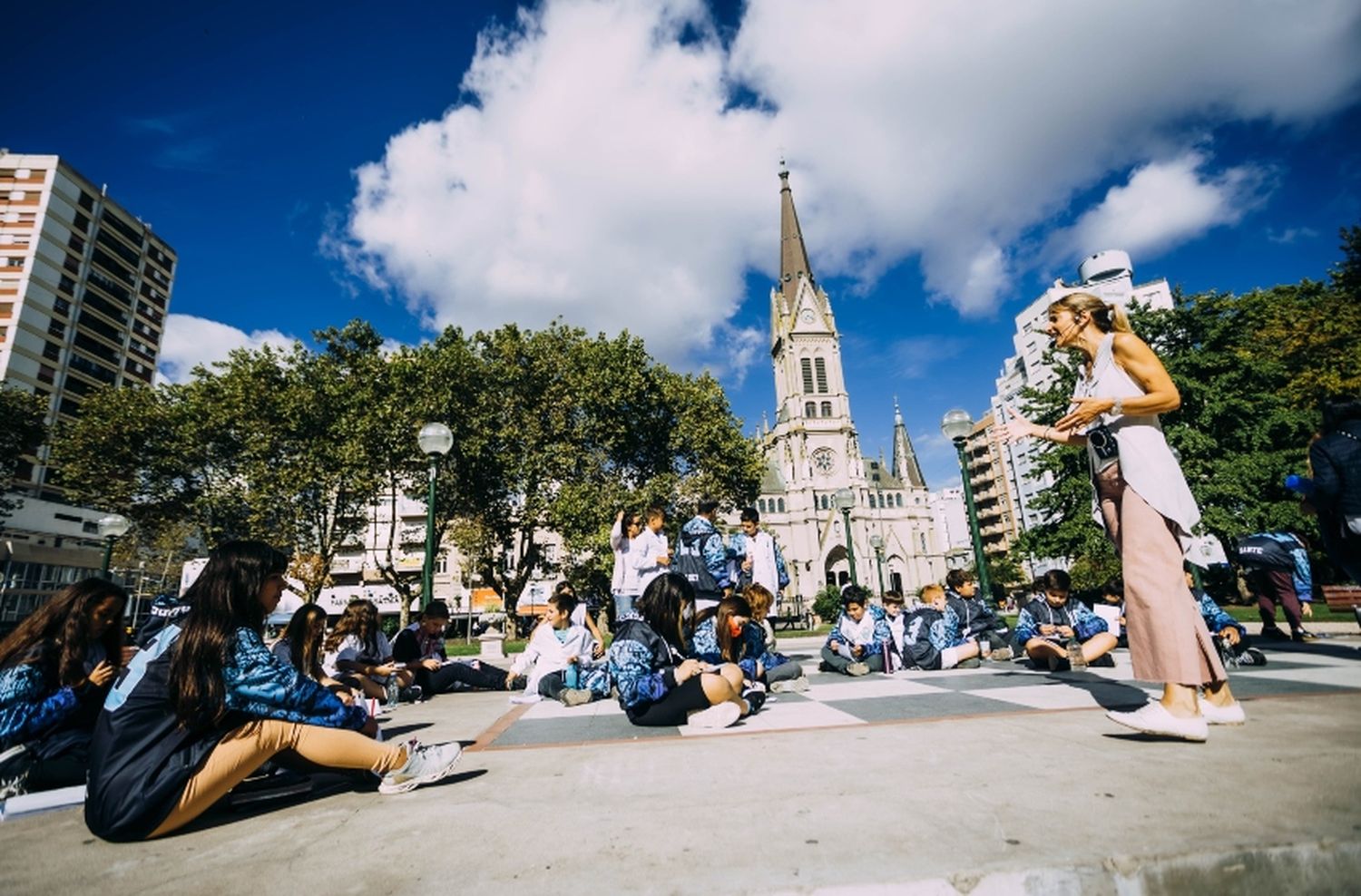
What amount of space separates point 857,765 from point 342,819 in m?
2.19

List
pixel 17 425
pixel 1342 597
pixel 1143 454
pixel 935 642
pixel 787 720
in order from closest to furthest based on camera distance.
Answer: pixel 1143 454
pixel 787 720
pixel 935 642
pixel 1342 597
pixel 17 425

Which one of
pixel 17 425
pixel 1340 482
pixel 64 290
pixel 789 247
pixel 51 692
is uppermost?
pixel 789 247

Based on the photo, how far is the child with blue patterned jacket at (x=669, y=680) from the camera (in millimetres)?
3953

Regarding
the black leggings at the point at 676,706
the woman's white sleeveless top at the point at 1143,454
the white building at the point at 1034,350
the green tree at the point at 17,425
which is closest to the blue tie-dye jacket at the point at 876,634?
the black leggings at the point at 676,706

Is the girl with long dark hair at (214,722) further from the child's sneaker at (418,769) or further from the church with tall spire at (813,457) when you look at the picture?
the church with tall spire at (813,457)

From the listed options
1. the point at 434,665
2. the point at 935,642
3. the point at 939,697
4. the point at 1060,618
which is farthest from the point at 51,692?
the point at 1060,618

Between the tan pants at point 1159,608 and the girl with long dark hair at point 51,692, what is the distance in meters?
5.54

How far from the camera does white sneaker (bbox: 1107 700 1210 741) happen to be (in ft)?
8.79

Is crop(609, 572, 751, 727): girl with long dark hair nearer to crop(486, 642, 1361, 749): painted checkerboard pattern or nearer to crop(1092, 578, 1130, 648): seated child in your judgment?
crop(486, 642, 1361, 749): painted checkerboard pattern

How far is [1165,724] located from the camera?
274 cm

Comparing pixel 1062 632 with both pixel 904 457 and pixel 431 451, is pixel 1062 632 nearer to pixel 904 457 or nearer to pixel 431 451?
pixel 431 451

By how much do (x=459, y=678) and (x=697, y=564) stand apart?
3.50 meters

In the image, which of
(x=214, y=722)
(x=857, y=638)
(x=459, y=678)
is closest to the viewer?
(x=214, y=722)

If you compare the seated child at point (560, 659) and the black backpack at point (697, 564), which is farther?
the black backpack at point (697, 564)
